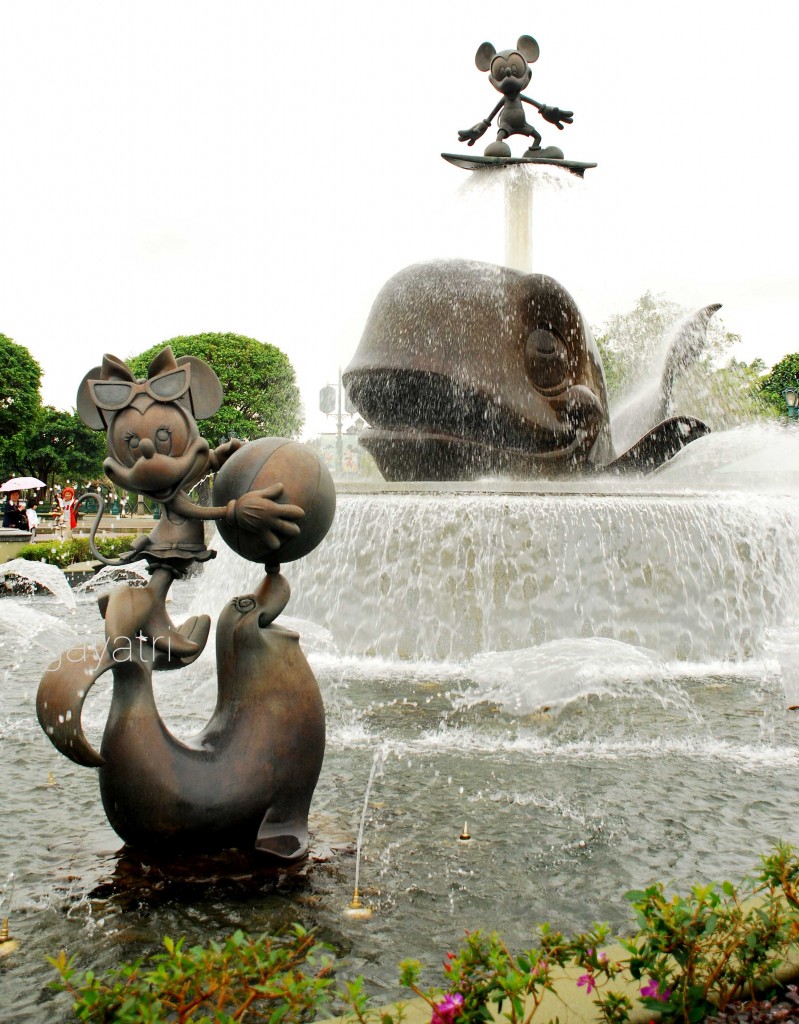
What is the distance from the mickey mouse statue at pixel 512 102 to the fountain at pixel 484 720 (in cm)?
457

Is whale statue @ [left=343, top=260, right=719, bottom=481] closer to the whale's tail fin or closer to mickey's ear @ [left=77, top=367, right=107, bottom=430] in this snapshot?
the whale's tail fin

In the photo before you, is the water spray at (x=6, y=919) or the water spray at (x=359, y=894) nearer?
the water spray at (x=6, y=919)

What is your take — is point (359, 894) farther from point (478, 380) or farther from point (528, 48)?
point (528, 48)

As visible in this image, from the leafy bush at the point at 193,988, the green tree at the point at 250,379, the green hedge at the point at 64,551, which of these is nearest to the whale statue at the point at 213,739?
the leafy bush at the point at 193,988

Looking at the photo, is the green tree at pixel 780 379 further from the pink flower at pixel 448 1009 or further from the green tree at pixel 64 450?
the pink flower at pixel 448 1009

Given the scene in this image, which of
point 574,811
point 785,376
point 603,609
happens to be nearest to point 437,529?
point 603,609

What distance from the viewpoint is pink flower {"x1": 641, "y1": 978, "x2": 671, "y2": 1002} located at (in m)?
2.06

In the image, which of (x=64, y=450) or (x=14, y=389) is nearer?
(x=14, y=389)

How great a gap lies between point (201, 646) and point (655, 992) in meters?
1.86

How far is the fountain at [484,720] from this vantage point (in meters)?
Answer: 2.97

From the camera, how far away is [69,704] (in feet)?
9.61

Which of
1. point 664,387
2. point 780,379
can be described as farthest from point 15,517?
point 780,379

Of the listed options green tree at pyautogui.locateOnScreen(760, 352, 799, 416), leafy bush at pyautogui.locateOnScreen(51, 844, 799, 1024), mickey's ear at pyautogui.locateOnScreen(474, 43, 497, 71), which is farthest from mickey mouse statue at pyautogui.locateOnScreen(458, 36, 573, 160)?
green tree at pyautogui.locateOnScreen(760, 352, 799, 416)

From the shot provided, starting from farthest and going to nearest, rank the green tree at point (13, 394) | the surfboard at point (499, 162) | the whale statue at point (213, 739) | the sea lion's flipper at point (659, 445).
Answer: the green tree at point (13, 394), the surfboard at point (499, 162), the sea lion's flipper at point (659, 445), the whale statue at point (213, 739)
